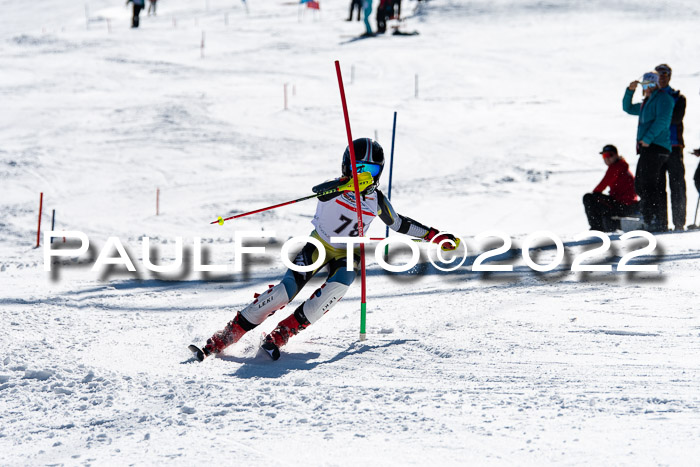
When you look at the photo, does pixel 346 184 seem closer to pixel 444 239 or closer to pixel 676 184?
pixel 444 239

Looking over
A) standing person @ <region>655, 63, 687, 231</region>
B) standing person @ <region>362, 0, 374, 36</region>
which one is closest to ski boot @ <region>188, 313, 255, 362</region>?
standing person @ <region>655, 63, 687, 231</region>

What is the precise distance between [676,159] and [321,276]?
15.7 ft

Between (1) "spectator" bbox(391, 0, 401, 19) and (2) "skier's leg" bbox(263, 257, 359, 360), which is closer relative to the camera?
(2) "skier's leg" bbox(263, 257, 359, 360)

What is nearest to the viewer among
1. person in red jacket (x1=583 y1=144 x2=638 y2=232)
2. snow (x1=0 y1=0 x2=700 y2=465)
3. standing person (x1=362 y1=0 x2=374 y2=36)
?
snow (x1=0 y1=0 x2=700 y2=465)

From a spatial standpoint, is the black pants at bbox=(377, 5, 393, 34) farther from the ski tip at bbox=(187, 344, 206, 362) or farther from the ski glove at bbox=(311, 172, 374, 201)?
the ski tip at bbox=(187, 344, 206, 362)

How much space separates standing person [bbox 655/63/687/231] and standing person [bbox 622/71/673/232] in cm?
10

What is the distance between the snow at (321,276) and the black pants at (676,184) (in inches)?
46.2

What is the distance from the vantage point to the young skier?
16.9ft

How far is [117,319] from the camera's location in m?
6.08

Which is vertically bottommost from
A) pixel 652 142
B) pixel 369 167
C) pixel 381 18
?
pixel 369 167

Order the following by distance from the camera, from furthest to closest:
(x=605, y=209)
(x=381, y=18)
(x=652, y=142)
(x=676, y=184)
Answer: (x=381, y=18)
(x=605, y=209)
(x=676, y=184)
(x=652, y=142)

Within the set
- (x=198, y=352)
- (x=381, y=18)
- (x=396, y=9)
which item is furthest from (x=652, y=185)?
(x=396, y=9)

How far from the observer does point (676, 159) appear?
9.44 metres

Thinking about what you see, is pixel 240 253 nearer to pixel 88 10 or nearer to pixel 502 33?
pixel 502 33
